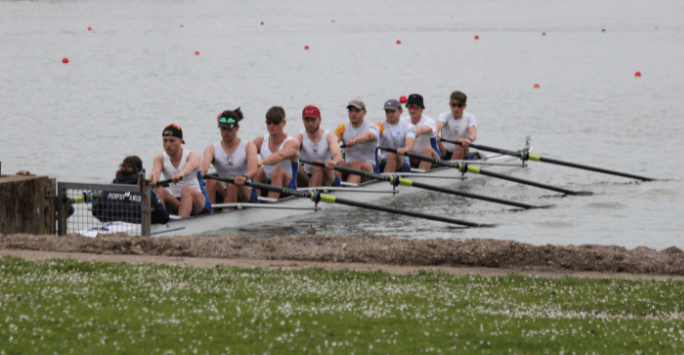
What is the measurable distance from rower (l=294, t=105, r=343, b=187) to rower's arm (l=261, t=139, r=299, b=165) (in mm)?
692

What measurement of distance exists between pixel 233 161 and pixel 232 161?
16 millimetres

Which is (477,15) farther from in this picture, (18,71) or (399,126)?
(399,126)

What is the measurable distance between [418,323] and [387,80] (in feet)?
113

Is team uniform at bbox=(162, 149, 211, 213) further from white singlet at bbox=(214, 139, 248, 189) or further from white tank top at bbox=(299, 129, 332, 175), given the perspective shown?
white tank top at bbox=(299, 129, 332, 175)

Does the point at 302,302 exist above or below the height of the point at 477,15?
below

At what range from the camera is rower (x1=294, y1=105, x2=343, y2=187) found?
527 inches

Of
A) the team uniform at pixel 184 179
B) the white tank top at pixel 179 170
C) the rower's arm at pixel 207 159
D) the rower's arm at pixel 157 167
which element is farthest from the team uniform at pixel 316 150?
the rower's arm at pixel 157 167

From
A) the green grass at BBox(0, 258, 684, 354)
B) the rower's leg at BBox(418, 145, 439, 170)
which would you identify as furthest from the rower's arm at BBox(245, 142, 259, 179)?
the rower's leg at BBox(418, 145, 439, 170)

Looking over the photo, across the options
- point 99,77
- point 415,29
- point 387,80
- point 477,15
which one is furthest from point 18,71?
point 477,15

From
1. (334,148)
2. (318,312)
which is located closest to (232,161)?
(334,148)

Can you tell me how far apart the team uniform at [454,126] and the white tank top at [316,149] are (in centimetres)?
514

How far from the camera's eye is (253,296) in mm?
6645

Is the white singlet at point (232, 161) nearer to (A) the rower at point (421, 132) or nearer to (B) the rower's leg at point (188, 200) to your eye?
(B) the rower's leg at point (188, 200)

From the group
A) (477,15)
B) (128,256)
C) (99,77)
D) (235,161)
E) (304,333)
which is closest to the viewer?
(304,333)
